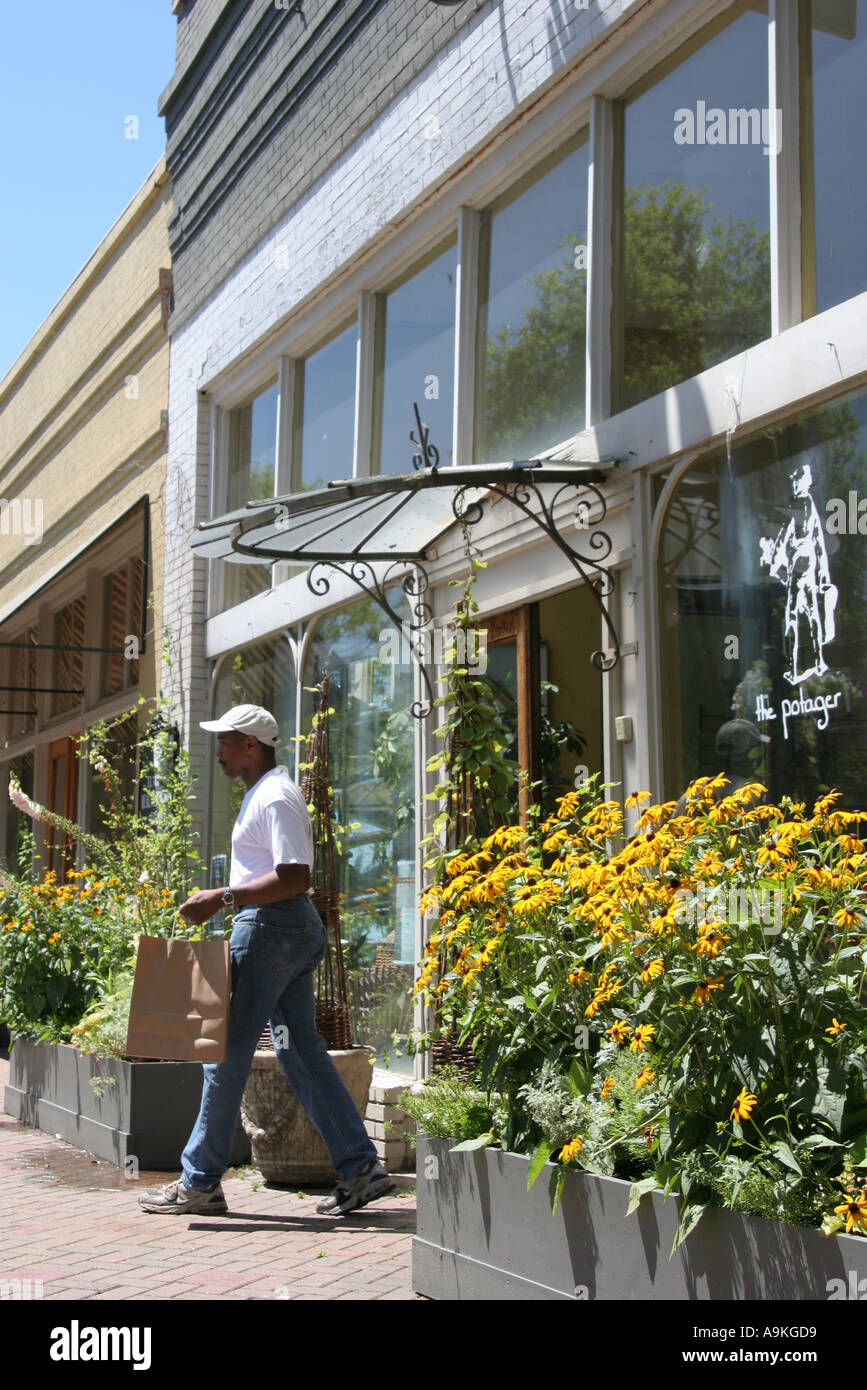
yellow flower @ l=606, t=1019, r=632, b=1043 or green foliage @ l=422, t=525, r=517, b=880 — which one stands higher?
green foliage @ l=422, t=525, r=517, b=880

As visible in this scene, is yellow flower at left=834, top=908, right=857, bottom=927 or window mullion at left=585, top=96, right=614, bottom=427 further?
window mullion at left=585, top=96, right=614, bottom=427


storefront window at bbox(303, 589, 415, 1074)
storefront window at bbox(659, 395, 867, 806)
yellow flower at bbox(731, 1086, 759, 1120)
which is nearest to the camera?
yellow flower at bbox(731, 1086, 759, 1120)

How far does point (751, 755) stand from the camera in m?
5.21

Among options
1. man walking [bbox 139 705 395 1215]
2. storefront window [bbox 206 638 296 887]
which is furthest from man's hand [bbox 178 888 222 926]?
storefront window [bbox 206 638 296 887]

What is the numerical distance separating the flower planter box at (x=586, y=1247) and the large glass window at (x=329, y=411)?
5.49 m

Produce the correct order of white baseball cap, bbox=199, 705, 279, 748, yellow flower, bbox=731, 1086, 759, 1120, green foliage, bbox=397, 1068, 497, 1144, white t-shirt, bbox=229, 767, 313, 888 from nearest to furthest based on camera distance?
yellow flower, bbox=731, 1086, 759, 1120, green foliage, bbox=397, 1068, 497, 1144, white t-shirt, bbox=229, 767, 313, 888, white baseball cap, bbox=199, 705, 279, 748

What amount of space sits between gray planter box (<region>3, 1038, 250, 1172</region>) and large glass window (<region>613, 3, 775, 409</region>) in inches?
144

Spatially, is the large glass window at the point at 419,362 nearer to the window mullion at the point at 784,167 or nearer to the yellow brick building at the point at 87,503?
the yellow brick building at the point at 87,503

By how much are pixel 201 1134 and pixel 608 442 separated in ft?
10.6

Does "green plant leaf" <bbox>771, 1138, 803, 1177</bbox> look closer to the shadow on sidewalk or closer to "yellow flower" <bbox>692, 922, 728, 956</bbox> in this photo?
"yellow flower" <bbox>692, 922, 728, 956</bbox>

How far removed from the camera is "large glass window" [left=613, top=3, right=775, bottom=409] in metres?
5.50
